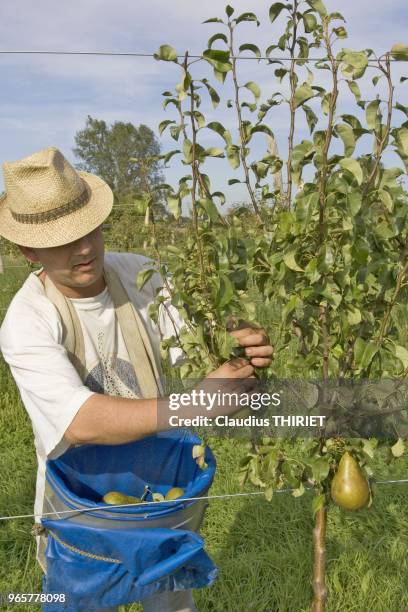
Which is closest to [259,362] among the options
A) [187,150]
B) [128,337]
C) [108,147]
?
[187,150]

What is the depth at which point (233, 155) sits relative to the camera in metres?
1.32

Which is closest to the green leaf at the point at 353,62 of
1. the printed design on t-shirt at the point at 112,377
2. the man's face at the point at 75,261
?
the man's face at the point at 75,261

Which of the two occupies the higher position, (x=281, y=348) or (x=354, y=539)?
(x=281, y=348)

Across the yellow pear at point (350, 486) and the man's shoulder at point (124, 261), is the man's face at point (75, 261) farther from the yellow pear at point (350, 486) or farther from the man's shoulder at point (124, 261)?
the yellow pear at point (350, 486)

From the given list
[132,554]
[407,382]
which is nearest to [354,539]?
[132,554]

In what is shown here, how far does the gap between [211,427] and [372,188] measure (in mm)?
767

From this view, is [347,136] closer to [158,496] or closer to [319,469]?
[319,469]

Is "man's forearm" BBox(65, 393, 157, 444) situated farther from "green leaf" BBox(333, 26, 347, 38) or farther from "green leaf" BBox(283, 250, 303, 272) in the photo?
"green leaf" BBox(333, 26, 347, 38)

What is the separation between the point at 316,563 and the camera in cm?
163

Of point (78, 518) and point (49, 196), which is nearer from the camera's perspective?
point (78, 518)

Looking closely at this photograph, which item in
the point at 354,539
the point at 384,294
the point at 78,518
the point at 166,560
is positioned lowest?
the point at 354,539

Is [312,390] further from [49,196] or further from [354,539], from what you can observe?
[354,539]

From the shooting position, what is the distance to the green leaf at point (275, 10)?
1.29 m

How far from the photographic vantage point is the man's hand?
1.46 meters
